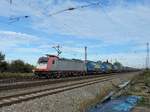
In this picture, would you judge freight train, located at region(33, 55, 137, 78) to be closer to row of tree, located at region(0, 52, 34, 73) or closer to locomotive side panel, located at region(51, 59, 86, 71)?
locomotive side panel, located at region(51, 59, 86, 71)

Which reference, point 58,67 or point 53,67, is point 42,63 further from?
point 58,67

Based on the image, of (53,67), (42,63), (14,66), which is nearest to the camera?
(42,63)

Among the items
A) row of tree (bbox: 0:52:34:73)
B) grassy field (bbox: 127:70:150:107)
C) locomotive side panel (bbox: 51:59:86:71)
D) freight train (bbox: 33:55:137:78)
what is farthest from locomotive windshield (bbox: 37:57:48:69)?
row of tree (bbox: 0:52:34:73)

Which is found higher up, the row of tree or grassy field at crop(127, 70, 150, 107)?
the row of tree

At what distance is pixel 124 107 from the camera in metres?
18.0

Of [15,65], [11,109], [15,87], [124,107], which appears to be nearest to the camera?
[11,109]

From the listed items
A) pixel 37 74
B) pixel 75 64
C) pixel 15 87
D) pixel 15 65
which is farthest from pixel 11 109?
pixel 15 65

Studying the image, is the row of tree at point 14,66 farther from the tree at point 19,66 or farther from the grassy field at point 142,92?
the grassy field at point 142,92

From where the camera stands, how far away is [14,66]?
66938 millimetres

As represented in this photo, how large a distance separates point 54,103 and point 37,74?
27.5 m

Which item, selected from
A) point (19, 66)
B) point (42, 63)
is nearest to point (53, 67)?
point (42, 63)

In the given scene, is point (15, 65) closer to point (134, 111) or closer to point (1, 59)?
point (1, 59)

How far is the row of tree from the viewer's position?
201ft

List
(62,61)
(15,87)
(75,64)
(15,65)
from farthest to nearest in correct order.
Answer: (15,65), (75,64), (62,61), (15,87)
